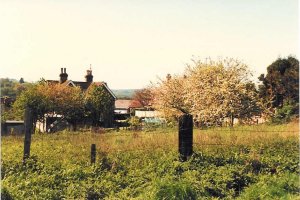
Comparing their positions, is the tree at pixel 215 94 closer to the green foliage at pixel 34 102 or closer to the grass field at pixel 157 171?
the green foliage at pixel 34 102

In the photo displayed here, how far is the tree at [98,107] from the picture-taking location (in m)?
40.1

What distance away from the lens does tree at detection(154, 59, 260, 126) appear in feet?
94.6

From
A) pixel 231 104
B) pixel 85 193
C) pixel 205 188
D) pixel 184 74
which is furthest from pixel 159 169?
pixel 184 74

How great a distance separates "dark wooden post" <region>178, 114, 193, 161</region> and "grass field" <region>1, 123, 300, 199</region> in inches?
8.0

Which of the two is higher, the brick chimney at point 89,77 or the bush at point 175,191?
the brick chimney at point 89,77

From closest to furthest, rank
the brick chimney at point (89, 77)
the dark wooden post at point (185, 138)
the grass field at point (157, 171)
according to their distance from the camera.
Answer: the grass field at point (157, 171), the dark wooden post at point (185, 138), the brick chimney at point (89, 77)

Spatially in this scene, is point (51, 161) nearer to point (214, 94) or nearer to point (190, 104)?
point (214, 94)

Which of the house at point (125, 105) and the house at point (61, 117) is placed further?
the house at point (125, 105)

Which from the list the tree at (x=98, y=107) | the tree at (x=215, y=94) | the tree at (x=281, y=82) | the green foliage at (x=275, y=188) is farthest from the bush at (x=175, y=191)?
the tree at (x=281, y=82)

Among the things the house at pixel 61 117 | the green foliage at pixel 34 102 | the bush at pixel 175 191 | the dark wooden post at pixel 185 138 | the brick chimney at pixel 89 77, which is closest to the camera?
the bush at pixel 175 191

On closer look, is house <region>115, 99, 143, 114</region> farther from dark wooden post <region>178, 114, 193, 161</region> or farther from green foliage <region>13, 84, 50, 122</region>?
dark wooden post <region>178, 114, 193, 161</region>

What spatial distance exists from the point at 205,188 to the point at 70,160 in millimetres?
3597

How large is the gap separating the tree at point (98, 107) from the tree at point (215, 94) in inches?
299

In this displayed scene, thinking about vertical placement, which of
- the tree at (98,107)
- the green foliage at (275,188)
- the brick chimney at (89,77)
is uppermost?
the brick chimney at (89,77)
